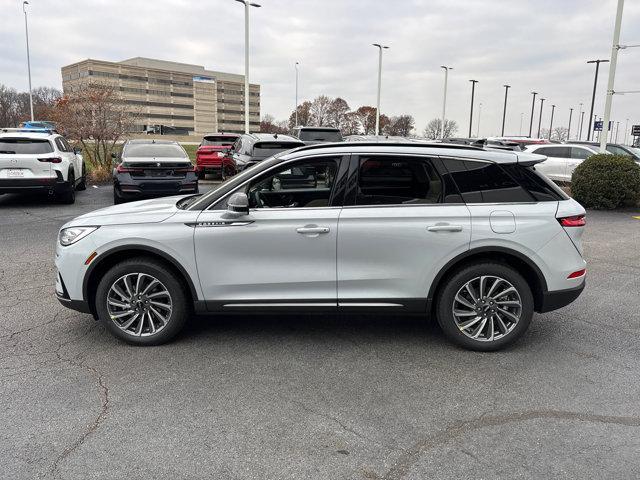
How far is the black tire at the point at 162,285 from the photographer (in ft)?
14.2

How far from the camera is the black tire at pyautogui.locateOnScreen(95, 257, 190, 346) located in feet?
14.2

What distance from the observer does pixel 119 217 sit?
14.5ft

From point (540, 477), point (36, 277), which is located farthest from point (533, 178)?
point (36, 277)

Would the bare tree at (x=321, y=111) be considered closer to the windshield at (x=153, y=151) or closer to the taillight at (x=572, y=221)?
the windshield at (x=153, y=151)

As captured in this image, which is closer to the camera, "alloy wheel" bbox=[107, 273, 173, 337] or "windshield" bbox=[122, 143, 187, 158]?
"alloy wheel" bbox=[107, 273, 173, 337]

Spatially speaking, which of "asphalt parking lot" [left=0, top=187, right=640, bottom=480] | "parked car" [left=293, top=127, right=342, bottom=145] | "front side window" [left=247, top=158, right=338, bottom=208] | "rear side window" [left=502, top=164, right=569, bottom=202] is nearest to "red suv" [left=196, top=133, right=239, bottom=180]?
"parked car" [left=293, top=127, right=342, bottom=145]

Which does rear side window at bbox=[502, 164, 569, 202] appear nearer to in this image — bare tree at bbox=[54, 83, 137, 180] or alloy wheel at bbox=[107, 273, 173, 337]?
alloy wheel at bbox=[107, 273, 173, 337]

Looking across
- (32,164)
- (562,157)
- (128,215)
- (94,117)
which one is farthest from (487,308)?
(94,117)

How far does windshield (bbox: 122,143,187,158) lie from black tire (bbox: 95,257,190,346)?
29.6ft

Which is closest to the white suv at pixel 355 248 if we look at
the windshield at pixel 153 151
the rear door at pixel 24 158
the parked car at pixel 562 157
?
the rear door at pixel 24 158

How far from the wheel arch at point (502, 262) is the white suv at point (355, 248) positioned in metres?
0.01

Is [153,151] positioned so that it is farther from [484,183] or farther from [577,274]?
[577,274]

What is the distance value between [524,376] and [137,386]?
113 inches

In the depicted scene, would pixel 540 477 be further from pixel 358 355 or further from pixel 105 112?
pixel 105 112
